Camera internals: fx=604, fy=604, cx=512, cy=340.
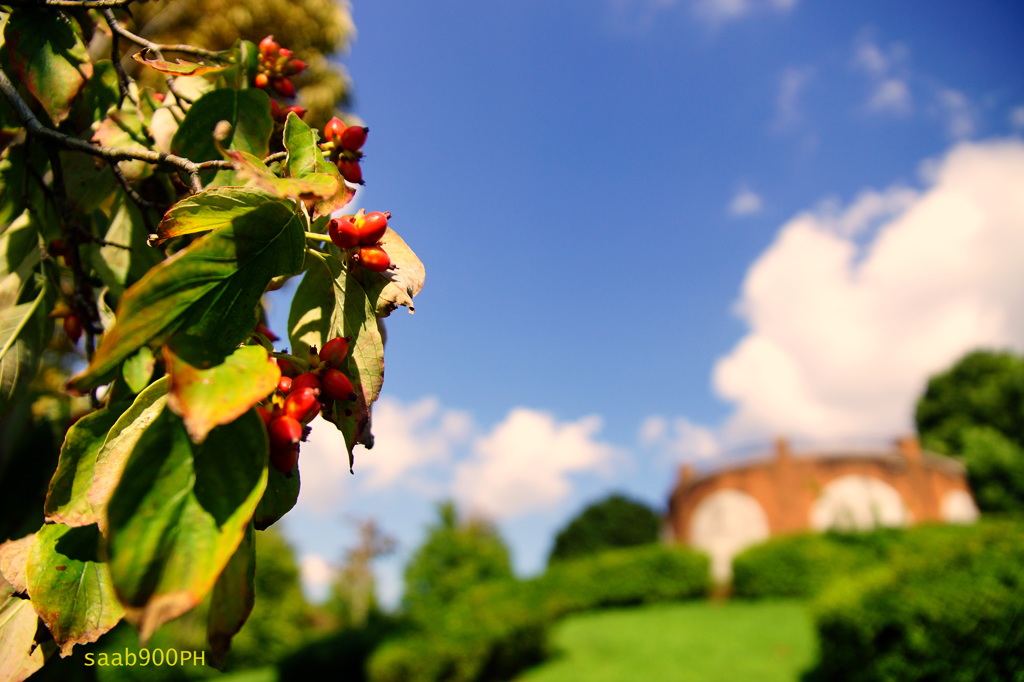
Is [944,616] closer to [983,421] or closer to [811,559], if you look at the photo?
[811,559]

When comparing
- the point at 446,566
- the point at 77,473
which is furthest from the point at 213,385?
the point at 446,566

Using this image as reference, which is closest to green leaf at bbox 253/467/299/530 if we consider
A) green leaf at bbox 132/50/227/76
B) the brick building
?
green leaf at bbox 132/50/227/76

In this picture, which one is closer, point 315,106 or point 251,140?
point 251,140

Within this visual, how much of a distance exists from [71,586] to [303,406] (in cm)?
36

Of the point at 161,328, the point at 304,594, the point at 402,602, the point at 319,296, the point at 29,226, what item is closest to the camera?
the point at 161,328

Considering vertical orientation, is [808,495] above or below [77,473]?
above

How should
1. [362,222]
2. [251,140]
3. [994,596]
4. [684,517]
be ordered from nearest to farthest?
[362,222] → [251,140] → [994,596] → [684,517]

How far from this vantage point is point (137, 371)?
695 mm

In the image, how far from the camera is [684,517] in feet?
75.4

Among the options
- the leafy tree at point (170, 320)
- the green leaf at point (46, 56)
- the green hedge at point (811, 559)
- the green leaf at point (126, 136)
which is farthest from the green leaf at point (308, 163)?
the green hedge at point (811, 559)

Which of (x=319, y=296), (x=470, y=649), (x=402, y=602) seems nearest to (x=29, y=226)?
(x=319, y=296)

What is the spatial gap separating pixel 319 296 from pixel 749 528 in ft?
76.8

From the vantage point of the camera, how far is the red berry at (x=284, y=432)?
1.91 ft

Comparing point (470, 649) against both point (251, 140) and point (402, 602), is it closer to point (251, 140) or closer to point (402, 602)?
point (402, 602)
